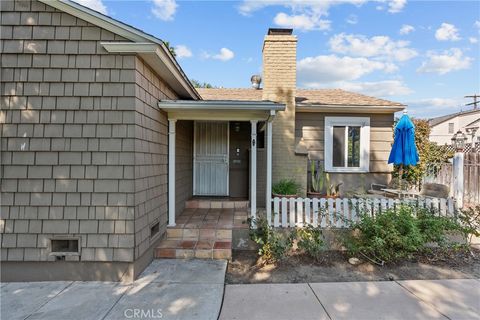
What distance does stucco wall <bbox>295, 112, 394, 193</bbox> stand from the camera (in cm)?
727

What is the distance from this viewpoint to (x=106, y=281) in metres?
3.43

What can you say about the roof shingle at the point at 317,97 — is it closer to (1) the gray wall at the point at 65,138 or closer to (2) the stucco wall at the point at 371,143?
(2) the stucco wall at the point at 371,143

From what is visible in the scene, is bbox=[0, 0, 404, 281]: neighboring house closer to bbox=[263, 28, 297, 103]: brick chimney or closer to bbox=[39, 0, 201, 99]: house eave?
bbox=[39, 0, 201, 99]: house eave

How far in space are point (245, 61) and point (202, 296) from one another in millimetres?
13885

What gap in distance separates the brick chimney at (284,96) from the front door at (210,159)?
4.75 ft

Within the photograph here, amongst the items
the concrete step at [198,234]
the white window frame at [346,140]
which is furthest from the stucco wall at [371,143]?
the concrete step at [198,234]

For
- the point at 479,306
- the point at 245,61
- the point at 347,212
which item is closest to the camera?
the point at 479,306

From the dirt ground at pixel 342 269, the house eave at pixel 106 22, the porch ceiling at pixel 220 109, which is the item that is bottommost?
the dirt ground at pixel 342 269

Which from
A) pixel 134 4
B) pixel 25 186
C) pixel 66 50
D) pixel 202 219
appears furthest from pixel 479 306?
pixel 134 4

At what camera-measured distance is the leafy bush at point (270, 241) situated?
13.4ft

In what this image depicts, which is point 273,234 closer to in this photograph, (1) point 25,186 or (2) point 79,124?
(2) point 79,124

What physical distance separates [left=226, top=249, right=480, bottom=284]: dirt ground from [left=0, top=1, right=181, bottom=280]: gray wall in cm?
171

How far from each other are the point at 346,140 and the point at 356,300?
5.12 m

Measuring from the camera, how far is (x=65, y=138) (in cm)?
343
